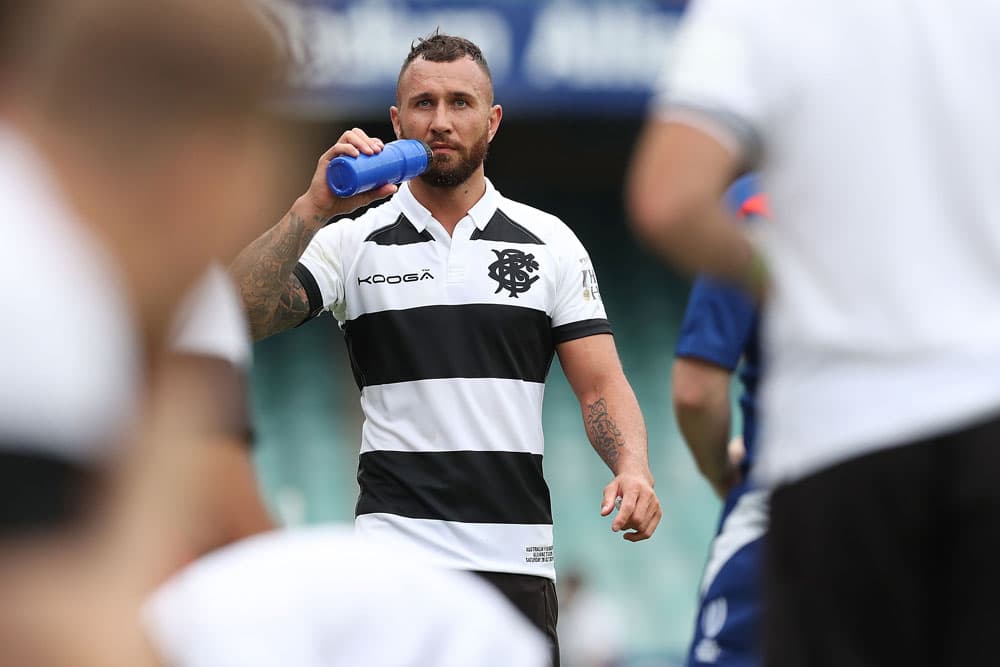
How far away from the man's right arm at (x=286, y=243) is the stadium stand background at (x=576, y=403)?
8.11 meters

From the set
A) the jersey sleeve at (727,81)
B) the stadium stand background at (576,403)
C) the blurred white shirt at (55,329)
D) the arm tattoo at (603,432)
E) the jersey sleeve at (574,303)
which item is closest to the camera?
the blurred white shirt at (55,329)

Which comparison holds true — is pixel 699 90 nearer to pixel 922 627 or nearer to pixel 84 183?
pixel 922 627

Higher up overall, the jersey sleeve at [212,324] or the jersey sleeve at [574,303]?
the jersey sleeve at [574,303]

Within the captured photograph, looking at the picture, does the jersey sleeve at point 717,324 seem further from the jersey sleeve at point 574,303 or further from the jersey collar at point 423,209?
the jersey collar at point 423,209

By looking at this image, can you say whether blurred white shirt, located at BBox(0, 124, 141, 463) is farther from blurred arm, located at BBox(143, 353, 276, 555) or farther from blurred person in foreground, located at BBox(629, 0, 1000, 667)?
blurred person in foreground, located at BBox(629, 0, 1000, 667)

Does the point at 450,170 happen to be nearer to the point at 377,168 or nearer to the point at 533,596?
the point at 377,168

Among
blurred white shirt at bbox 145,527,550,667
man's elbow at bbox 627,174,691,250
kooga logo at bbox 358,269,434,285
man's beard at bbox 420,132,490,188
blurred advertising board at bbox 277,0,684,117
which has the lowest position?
blurred white shirt at bbox 145,527,550,667

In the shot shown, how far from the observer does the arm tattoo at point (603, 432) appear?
426 centimetres

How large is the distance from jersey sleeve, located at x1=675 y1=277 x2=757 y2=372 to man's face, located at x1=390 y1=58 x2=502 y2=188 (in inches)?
46.4

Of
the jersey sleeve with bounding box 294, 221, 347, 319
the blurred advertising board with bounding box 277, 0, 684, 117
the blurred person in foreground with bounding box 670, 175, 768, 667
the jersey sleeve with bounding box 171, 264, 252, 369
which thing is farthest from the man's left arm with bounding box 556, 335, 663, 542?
the blurred advertising board with bounding box 277, 0, 684, 117

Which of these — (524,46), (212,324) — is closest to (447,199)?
(212,324)

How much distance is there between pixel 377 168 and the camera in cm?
404

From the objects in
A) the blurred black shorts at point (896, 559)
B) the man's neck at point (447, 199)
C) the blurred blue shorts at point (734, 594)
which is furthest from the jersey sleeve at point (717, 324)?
the blurred black shorts at point (896, 559)

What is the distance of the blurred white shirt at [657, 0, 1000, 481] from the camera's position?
199cm
